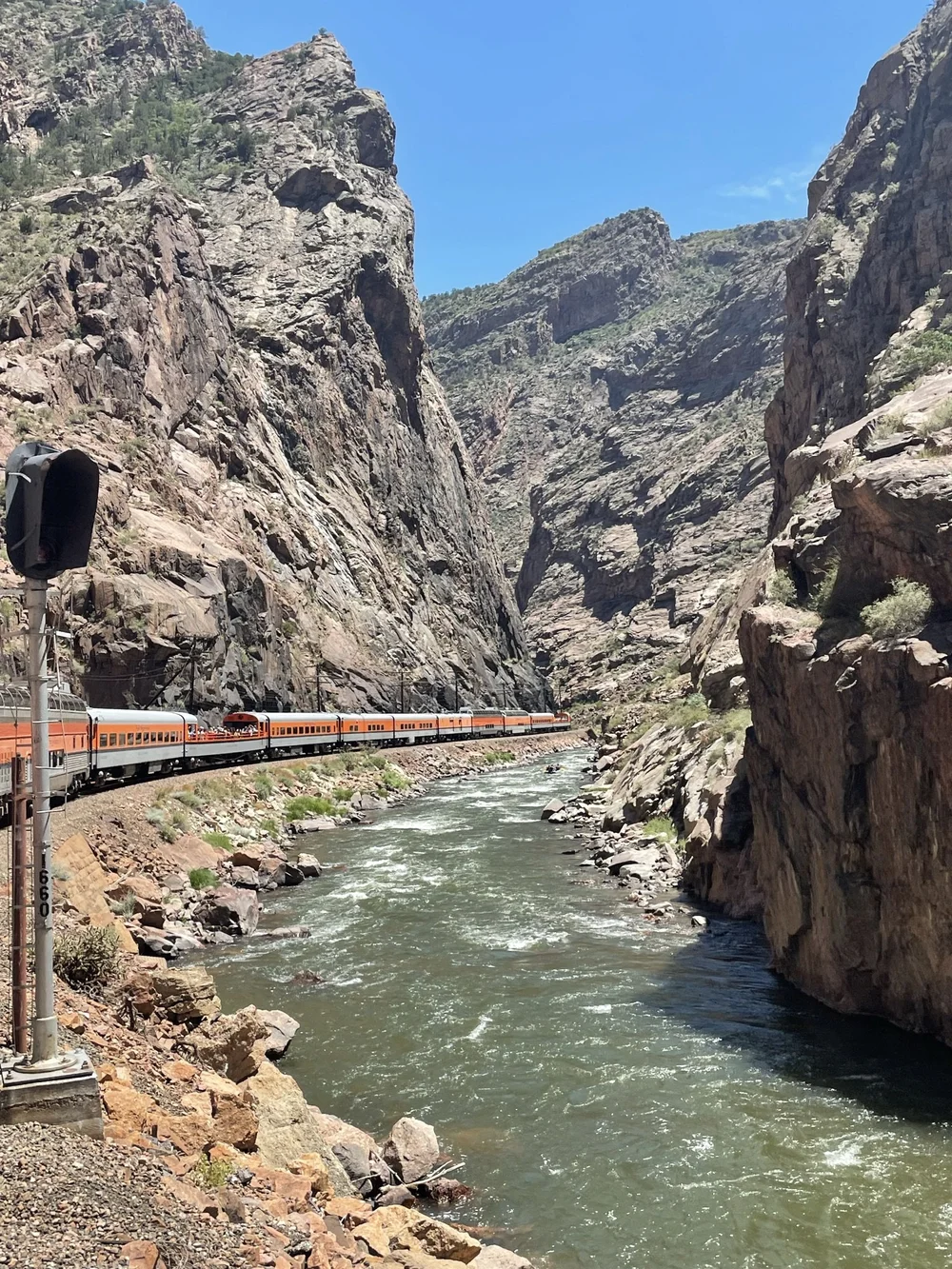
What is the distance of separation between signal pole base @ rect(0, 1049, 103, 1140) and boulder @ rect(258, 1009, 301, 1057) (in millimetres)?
6402

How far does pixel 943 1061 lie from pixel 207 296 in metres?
73.1

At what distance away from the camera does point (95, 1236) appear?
17.6 feet

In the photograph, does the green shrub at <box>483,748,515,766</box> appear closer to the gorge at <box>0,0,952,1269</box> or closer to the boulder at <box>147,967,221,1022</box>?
the gorge at <box>0,0,952,1269</box>

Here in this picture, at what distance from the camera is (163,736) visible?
116 ft

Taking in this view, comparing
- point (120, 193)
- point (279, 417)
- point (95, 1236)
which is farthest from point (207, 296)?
point (95, 1236)

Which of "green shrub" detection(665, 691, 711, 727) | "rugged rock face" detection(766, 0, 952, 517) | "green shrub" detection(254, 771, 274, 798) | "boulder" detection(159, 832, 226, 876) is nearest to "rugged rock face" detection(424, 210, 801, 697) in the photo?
"rugged rock face" detection(766, 0, 952, 517)

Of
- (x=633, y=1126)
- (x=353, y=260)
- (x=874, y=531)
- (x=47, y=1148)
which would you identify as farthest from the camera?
(x=353, y=260)

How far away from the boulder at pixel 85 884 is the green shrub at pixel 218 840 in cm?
679

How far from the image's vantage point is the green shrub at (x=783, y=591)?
18.0 metres

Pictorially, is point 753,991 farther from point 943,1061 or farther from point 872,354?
point 872,354

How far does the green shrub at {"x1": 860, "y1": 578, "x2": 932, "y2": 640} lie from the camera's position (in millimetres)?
13531

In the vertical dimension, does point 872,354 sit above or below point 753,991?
above

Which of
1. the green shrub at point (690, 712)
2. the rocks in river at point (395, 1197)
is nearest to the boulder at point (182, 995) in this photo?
the rocks in river at point (395, 1197)

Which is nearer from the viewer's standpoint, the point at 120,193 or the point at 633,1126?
the point at 633,1126
